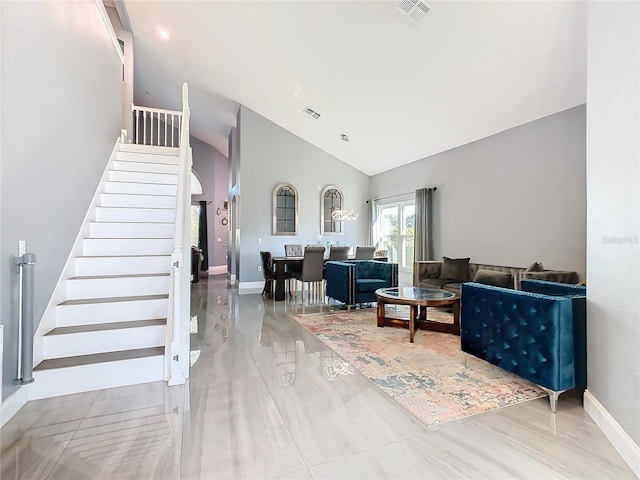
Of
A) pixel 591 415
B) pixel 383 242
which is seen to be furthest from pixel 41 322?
pixel 383 242

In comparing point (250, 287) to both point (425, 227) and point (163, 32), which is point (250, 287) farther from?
point (163, 32)

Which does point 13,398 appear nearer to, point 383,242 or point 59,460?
point 59,460

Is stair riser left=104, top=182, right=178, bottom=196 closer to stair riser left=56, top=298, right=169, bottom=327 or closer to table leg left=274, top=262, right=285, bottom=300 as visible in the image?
stair riser left=56, top=298, right=169, bottom=327

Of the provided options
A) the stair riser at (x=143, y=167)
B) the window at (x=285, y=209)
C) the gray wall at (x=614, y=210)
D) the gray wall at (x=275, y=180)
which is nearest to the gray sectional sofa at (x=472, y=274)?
the gray wall at (x=614, y=210)

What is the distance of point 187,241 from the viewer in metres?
2.80

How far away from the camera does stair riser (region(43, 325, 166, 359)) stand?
2525mm

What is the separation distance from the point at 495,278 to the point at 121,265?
470cm

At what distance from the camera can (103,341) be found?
8.68 ft

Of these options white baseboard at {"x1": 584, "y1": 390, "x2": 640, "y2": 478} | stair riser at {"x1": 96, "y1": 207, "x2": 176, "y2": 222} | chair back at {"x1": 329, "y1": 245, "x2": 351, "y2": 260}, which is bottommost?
white baseboard at {"x1": 584, "y1": 390, "x2": 640, "y2": 478}

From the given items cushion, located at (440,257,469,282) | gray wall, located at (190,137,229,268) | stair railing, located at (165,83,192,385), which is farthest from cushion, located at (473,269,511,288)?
gray wall, located at (190,137,229,268)

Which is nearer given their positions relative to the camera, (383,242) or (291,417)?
(291,417)

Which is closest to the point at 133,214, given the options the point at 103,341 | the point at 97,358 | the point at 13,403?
the point at 103,341

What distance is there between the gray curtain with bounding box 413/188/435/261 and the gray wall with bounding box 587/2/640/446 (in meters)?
4.18

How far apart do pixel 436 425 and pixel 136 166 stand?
4.91 metres
